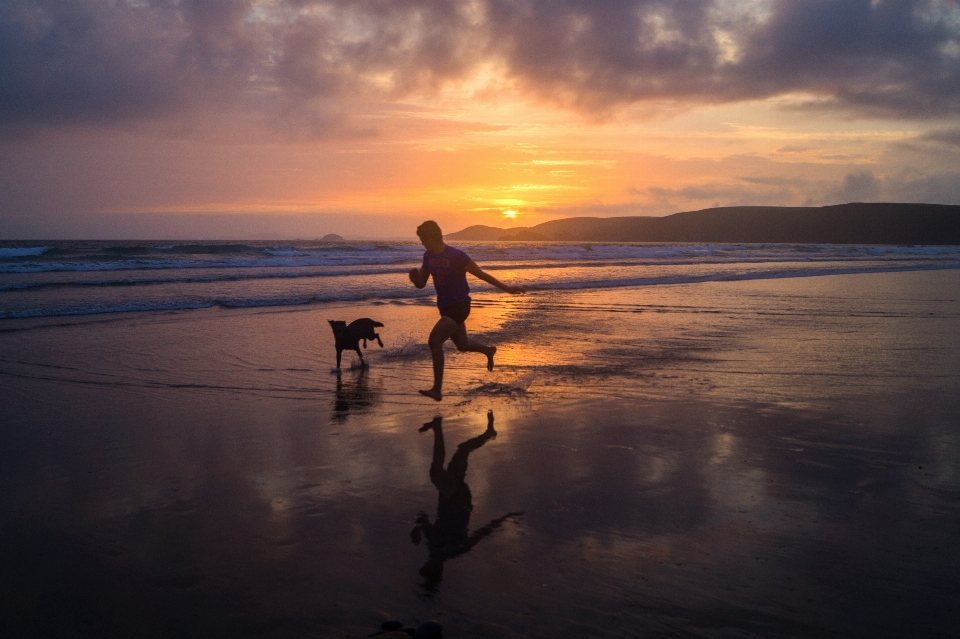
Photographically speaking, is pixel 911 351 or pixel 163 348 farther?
pixel 163 348

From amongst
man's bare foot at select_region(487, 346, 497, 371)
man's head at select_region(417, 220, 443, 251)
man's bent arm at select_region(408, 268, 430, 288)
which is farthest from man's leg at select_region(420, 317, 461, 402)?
man's bare foot at select_region(487, 346, 497, 371)

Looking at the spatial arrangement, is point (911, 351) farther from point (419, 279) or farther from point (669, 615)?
point (669, 615)

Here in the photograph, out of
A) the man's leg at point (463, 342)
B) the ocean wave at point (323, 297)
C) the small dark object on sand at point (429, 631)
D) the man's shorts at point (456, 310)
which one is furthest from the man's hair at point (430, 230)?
the small dark object on sand at point (429, 631)

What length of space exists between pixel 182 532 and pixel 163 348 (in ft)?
23.5

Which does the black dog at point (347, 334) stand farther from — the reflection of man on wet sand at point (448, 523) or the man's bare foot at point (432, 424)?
the reflection of man on wet sand at point (448, 523)

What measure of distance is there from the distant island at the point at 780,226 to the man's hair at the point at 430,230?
388ft

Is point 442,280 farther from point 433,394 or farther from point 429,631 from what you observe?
point 429,631

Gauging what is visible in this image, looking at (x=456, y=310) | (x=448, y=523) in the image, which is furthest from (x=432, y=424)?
(x=448, y=523)

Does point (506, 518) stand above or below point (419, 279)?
below

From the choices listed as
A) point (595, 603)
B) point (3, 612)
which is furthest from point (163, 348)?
point (595, 603)

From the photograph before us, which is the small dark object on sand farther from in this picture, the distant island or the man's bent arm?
the distant island

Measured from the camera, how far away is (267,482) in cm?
473

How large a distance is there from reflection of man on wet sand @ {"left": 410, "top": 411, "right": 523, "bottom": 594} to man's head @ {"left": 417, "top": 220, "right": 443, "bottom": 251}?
7.51ft

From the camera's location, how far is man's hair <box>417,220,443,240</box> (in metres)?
6.83
